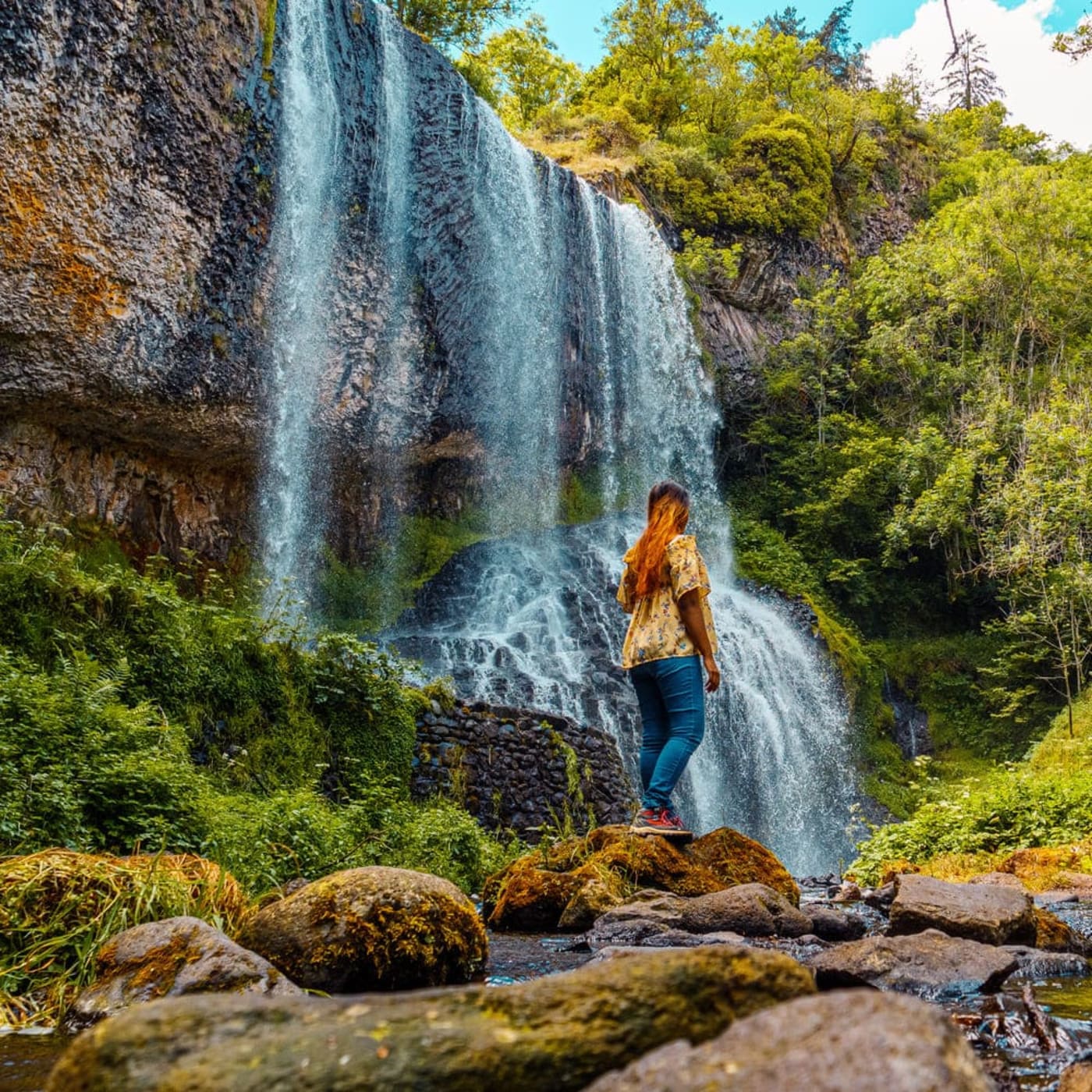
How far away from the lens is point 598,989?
160 centimetres

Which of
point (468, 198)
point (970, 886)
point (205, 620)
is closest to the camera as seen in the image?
point (970, 886)

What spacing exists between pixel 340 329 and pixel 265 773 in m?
9.23

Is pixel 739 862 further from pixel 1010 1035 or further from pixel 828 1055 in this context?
pixel 828 1055

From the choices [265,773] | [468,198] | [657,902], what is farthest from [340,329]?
[657,902]

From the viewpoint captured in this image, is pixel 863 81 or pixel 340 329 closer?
pixel 340 329

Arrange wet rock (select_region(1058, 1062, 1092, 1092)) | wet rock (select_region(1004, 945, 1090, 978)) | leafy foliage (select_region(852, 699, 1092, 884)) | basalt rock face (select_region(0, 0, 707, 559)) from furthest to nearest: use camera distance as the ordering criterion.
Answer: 1. basalt rock face (select_region(0, 0, 707, 559))
2. leafy foliage (select_region(852, 699, 1092, 884))
3. wet rock (select_region(1004, 945, 1090, 978))
4. wet rock (select_region(1058, 1062, 1092, 1092))

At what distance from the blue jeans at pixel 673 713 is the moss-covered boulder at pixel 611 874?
320 mm

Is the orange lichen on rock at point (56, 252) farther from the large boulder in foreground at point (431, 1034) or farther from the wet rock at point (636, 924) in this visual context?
the large boulder in foreground at point (431, 1034)

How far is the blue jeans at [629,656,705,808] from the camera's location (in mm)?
5312

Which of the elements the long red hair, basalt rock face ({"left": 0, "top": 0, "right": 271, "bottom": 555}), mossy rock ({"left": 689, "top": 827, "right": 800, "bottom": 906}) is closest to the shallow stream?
mossy rock ({"left": 689, "top": 827, "right": 800, "bottom": 906})

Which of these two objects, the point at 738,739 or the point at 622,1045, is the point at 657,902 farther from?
the point at 738,739

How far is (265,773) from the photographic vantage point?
25.0ft

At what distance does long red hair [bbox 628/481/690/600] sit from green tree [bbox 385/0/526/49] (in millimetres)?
20710

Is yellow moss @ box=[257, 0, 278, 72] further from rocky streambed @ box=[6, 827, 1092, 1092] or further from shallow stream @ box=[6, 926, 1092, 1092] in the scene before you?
shallow stream @ box=[6, 926, 1092, 1092]
